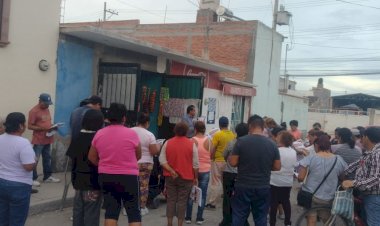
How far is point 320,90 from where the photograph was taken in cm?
5081

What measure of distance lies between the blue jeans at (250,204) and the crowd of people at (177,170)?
0.5 inches

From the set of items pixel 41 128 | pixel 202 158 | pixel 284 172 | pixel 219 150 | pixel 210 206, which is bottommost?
pixel 210 206

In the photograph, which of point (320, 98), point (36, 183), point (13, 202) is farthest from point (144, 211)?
point (320, 98)

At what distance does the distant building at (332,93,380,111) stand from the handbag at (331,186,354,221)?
4568cm

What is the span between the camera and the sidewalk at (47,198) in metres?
6.95

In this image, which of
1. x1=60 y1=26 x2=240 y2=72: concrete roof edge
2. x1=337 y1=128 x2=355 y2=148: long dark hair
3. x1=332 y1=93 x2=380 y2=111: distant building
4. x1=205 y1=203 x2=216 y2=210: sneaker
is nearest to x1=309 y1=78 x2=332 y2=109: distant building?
x1=332 y1=93 x2=380 y2=111: distant building

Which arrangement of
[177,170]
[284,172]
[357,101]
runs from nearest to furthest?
[177,170]
[284,172]
[357,101]

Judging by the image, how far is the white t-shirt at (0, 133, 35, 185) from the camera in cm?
456

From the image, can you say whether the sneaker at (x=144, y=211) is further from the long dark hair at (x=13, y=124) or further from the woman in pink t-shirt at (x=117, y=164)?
the long dark hair at (x=13, y=124)

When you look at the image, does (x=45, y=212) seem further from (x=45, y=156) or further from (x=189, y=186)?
(x=189, y=186)

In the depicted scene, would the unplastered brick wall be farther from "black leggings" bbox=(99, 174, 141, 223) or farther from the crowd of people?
"black leggings" bbox=(99, 174, 141, 223)

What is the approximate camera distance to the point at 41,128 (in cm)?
795

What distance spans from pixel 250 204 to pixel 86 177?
2118mm

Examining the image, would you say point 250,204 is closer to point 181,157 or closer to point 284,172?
point 181,157
